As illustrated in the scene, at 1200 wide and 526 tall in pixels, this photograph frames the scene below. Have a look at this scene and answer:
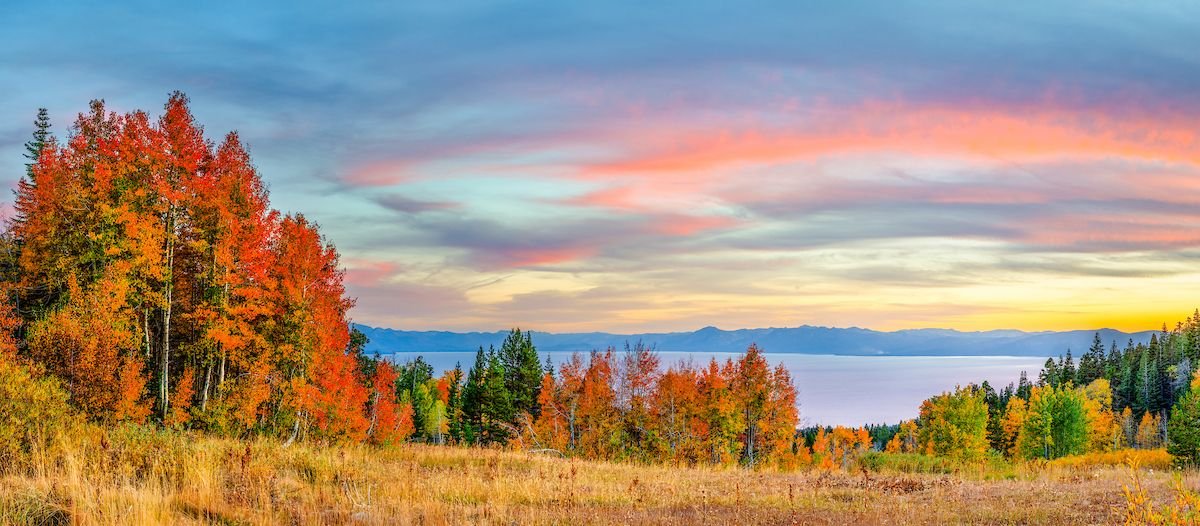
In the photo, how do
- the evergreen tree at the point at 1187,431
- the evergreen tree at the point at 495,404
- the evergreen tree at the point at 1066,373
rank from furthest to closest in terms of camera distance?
the evergreen tree at the point at 1066,373 < the evergreen tree at the point at 495,404 < the evergreen tree at the point at 1187,431

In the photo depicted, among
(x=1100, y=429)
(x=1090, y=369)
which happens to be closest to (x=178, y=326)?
(x=1100, y=429)

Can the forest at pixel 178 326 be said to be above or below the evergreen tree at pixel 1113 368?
above

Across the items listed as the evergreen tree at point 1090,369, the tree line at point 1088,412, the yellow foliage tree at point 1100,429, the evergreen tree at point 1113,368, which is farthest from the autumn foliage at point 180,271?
the evergreen tree at point 1090,369

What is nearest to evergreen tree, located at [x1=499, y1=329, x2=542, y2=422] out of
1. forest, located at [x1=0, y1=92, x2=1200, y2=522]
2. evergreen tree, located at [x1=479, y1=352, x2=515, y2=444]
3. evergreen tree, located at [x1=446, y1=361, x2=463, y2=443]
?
evergreen tree, located at [x1=479, y1=352, x2=515, y2=444]

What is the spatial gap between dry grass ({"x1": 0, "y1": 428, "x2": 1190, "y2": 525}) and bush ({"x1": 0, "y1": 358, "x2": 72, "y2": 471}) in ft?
1.55

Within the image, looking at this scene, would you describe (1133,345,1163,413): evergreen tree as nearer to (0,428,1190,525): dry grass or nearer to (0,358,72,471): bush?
(0,428,1190,525): dry grass

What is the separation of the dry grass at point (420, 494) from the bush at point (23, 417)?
471mm

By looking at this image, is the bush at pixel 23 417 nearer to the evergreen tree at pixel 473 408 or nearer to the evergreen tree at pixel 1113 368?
the evergreen tree at pixel 473 408

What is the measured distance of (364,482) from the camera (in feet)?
41.5

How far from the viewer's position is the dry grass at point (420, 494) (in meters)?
9.16

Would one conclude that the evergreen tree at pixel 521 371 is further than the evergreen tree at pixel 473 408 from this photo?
Yes

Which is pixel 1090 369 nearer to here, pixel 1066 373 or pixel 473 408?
pixel 1066 373

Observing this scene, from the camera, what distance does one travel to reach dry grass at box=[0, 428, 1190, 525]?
30.0 feet

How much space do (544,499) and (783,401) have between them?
51.1m
